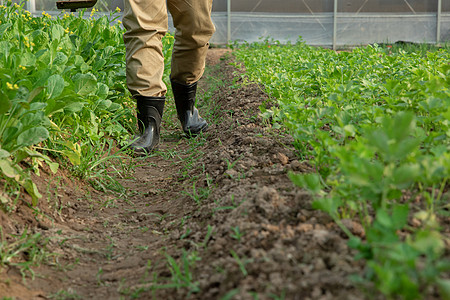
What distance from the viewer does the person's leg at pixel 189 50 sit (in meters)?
3.31

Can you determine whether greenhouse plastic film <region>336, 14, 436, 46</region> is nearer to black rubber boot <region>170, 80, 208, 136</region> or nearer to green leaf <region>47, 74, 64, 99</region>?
black rubber boot <region>170, 80, 208, 136</region>

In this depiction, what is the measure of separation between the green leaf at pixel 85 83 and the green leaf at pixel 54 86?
386 millimetres

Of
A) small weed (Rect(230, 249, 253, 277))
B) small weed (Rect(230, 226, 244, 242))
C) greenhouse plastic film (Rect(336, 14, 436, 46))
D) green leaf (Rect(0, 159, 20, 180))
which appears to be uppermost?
greenhouse plastic film (Rect(336, 14, 436, 46))

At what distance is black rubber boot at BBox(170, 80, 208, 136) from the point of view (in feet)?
12.2

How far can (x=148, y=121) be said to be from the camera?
329 centimetres

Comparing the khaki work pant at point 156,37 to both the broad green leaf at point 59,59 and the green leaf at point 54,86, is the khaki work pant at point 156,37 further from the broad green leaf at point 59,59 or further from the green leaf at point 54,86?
the green leaf at point 54,86

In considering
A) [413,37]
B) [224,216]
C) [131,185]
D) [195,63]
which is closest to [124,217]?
[131,185]

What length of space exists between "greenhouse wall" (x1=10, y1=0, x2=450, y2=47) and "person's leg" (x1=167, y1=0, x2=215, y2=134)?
823 centimetres

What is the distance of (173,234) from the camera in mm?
1897

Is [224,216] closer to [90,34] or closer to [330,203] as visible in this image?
[330,203]

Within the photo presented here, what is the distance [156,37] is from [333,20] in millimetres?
9366

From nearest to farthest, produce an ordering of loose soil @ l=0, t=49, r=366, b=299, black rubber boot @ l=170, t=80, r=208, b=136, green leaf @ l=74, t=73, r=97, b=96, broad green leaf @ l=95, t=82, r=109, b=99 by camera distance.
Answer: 1. loose soil @ l=0, t=49, r=366, b=299
2. green leaf @ l=74, t=73, r=97, b=96
3. broad green leaf @ l=95, t=82, r=109, b=99
4. black rubber boot @ l=170, t=80, r=208, b=136

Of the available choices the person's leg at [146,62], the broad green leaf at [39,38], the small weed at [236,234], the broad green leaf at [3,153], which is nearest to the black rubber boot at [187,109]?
the person's leg at [146,62]

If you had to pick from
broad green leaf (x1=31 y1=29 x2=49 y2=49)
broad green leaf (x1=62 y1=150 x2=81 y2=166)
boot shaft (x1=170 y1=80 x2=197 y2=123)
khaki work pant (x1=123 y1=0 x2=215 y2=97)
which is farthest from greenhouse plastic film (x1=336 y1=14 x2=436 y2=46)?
broad green leaf (x1=62 y1=150 x2=81 y2=166)
